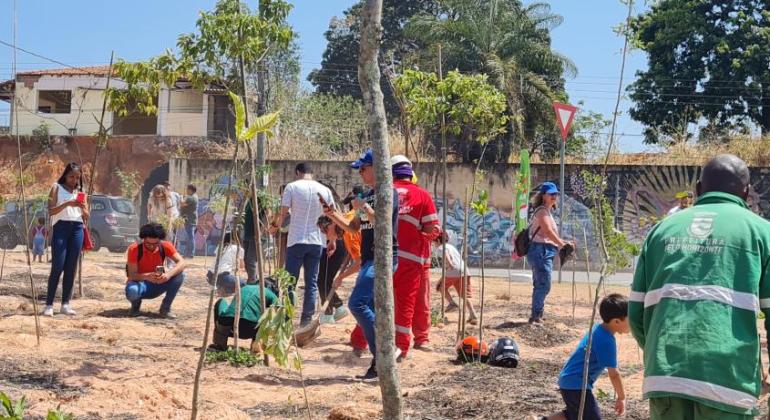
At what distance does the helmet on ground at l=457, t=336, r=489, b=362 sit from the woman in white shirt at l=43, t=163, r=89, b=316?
411cm

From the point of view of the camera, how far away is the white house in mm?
43938

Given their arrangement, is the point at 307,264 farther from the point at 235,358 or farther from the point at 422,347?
the point at 235,358

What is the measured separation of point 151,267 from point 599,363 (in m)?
6.35

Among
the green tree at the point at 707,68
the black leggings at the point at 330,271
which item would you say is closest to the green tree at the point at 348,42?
the green tree at the point at 707,68

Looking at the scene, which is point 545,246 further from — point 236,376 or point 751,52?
point 751,52

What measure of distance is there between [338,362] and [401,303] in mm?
828

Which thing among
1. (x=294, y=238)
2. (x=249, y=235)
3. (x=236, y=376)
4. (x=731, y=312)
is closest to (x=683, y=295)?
(x=731, y=312)

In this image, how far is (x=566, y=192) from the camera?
1007 inches

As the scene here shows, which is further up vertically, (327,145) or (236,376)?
(327,145)

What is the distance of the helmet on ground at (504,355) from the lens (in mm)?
8055

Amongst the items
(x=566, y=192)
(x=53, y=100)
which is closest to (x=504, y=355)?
(x=566, y=192)

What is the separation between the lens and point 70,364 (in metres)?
7.19

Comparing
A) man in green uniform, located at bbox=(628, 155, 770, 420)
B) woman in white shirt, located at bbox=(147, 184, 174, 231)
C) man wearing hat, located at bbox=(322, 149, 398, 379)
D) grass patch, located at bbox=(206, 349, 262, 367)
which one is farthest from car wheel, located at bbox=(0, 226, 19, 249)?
man in green uniform, located at bbox=(628, 155, 770, 420)

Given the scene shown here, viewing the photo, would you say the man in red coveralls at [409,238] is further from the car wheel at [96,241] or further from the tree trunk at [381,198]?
the car wheel at [96,241]
